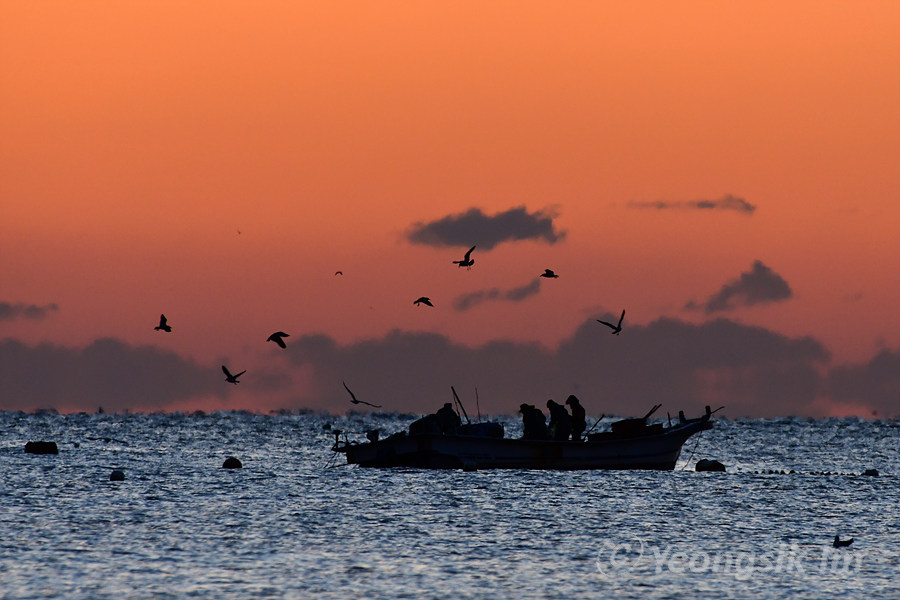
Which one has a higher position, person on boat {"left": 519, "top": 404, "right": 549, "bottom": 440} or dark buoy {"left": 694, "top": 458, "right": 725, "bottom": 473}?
person on boat {"left": 519, "top": 404, "right": 549, "bottom": 440}

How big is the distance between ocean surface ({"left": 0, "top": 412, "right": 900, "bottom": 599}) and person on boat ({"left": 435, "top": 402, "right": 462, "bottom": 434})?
1861mm

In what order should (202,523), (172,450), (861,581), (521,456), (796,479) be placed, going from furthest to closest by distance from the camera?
(172,450) → (796,479) → (521,456) → (202,523) → (861,581)

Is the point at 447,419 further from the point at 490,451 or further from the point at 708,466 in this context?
the point at 708,466

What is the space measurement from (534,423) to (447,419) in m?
3.27

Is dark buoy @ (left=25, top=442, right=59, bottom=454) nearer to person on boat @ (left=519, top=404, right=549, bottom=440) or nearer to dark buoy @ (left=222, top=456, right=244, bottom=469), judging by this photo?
dark buoy @ (left=222, top=456, right=244, bottom=469)

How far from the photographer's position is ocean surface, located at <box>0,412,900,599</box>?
2339 centimetres

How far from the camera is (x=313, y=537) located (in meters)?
29.8

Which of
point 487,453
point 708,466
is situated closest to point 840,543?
point 487,453

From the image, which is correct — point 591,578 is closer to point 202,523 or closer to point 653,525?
point 653,525

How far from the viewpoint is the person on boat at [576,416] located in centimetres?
4481

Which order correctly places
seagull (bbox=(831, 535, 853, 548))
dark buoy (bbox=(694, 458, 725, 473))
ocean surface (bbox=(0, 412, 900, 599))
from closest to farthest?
ocean surface (bbox=(0, 412, 900, 599)) → seagull (bbox=(831, 535, 853, 548)) → dark buoy (bbox=(694, 458, 725, 473))

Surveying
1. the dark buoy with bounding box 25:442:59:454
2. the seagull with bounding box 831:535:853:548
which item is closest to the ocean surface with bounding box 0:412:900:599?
the seagull with bounding box 831:535:853:548

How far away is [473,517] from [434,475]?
13.5 meters

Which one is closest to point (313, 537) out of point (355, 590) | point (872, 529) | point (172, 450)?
point (355, 590)
